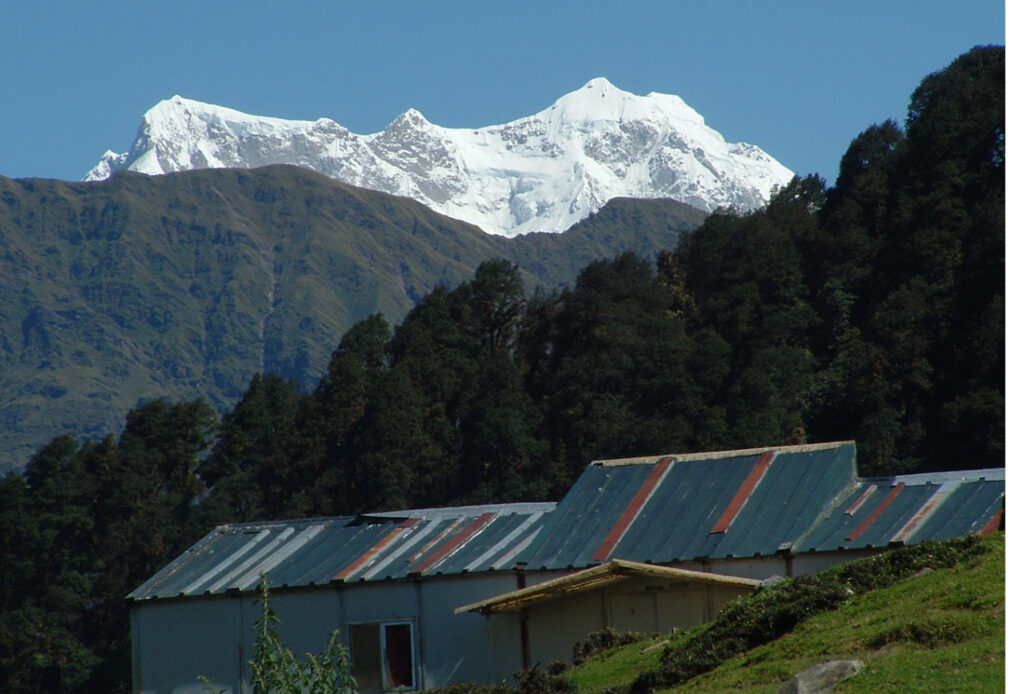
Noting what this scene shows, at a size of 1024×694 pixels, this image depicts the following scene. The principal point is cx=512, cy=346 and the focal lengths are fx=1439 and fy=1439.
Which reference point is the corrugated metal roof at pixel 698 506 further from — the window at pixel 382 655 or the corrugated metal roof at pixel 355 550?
the window at pixel 382 655

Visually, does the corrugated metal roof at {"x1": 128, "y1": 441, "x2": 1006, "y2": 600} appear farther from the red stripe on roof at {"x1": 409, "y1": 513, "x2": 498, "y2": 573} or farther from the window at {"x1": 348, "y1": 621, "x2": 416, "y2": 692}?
the window at {"x1": 348, "y1": 621, "x2": 416, "y2": 692}

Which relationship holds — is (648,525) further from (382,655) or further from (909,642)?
(909,642)

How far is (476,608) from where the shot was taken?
81.4 feet

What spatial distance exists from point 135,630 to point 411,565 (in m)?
6.66

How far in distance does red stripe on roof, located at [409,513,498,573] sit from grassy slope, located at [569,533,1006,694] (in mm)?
10715

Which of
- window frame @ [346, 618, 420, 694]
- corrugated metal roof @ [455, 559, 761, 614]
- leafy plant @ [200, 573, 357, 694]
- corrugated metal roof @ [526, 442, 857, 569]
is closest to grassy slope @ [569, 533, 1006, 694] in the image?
corrugated metal roof @ [455, 559, 761, 614]

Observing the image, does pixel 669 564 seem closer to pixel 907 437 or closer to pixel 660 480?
pixel 660 480

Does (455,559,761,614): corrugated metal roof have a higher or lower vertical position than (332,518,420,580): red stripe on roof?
lower

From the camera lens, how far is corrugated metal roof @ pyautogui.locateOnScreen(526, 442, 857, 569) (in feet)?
86.8

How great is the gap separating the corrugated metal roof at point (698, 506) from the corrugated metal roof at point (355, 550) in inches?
47.4

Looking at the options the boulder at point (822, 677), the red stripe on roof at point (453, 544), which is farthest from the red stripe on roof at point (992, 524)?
the red stripe on roof at point (453, 544)

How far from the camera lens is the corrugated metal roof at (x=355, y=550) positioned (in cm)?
2922

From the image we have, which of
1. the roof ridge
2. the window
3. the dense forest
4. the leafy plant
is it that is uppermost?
the dense forest

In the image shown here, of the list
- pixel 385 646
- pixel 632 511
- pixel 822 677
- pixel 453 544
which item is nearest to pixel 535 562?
pixel 632 511
